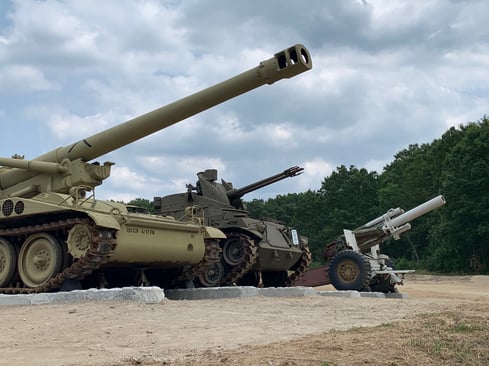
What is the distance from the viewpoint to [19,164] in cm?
1321

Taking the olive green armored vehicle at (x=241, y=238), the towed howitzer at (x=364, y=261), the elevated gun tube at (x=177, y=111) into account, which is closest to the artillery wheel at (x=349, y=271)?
the towed howitzer at (x=364, y=261)

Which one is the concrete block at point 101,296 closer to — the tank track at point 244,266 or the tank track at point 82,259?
the tank track at point 82,259

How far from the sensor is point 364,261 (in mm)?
17453

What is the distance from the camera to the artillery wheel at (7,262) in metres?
12.9

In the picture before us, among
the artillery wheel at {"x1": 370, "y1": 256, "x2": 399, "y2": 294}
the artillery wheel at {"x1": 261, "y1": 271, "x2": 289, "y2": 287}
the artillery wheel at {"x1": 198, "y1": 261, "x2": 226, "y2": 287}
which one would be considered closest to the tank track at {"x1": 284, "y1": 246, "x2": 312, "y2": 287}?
the artillery wheel at {"x1": 261, "y1": 271, "x2": 289, "y2": 287}

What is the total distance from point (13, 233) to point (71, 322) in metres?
5.23

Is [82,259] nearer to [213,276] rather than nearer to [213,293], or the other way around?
[213,293]

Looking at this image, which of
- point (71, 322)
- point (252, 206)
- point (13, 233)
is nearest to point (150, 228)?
point (13, 233)

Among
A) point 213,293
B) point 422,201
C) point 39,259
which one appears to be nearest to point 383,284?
point 213,293

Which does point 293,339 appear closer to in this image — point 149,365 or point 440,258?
point 149,365

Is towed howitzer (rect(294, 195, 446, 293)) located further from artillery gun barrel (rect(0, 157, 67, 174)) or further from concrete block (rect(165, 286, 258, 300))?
artillery gun barrel (rect(0, 157, 67, 174))

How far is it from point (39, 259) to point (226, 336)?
6732mm

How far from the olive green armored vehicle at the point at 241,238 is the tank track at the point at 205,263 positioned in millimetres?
1432

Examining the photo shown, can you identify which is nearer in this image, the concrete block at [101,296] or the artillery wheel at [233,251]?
the concrete block at [101,296]
